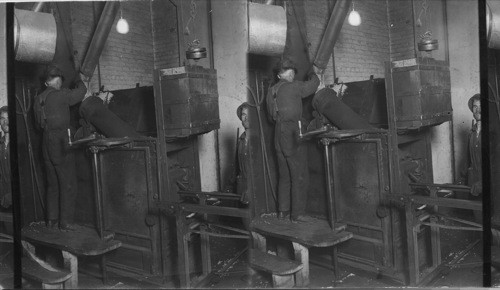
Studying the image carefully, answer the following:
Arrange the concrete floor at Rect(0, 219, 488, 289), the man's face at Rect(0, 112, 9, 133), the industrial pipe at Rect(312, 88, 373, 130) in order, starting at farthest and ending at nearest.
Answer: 1. the man's face at Rect(0, 112, 9, 133)
2. the concrete floor at Rect(0, 219, 488, 289)
3. the industrial pipe at Rect(312, 88, 373, 130)

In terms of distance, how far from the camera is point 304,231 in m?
2.78

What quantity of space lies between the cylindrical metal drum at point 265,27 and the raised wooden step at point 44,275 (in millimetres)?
1743

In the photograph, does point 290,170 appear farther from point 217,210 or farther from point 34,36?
point 34,36

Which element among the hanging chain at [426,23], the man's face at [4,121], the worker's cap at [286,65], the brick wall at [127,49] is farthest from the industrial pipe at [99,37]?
the hanging chain at [426,23]

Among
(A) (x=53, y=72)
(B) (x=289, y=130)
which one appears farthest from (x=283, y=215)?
(A) (x=53, y=72)

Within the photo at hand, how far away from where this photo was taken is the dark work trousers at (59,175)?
9.39ft

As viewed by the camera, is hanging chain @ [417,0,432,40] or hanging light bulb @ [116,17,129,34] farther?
hanging light bulb @ [116,17,129,34]

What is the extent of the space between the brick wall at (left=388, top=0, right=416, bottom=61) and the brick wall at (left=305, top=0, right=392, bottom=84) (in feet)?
0.12

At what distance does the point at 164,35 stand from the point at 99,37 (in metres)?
0.37

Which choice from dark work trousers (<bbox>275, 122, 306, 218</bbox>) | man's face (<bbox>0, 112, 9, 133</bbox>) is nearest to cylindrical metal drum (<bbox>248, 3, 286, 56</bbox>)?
dark work trousers (<bbox>275, 122, 306, 218</bbox>)

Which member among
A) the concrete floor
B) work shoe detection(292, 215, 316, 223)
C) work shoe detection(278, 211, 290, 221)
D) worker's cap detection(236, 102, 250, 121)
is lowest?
the concrete floor

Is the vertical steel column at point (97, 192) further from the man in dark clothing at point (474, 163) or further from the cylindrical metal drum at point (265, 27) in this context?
the man in dark clothing at point (474, 163)

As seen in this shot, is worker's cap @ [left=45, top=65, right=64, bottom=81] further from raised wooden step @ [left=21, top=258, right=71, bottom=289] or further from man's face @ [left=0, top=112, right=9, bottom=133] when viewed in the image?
raised wooden step @ [left=21, top=258, right=71, bottom=289]

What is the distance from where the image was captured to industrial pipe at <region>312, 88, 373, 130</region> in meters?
2.69
